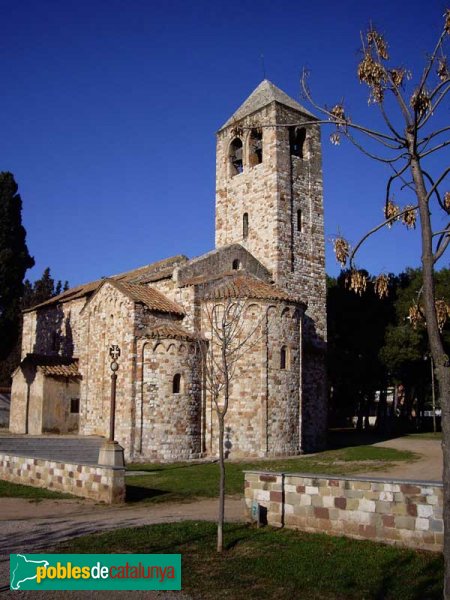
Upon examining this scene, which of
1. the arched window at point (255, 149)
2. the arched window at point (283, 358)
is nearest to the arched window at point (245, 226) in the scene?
the arched window at point (255, 149)

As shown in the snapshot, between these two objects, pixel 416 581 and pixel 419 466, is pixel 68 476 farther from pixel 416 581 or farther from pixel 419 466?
pixel 419 466

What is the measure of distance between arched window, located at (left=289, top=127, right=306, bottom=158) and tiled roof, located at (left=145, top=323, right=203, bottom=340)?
1262 cm

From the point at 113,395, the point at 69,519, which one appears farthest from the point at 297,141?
the point at 69,519

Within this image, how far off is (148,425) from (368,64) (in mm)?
19238

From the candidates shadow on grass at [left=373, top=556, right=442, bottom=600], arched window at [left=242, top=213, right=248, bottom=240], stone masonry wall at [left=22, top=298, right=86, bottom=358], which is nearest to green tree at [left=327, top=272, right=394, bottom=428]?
arched window at [left=242, top=213, right=248, bottom=240]

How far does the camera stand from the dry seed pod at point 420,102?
273 inches

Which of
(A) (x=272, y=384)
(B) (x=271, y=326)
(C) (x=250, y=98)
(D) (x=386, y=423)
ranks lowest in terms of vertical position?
(D) (x=386, y=423)

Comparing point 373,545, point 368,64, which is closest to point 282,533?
point 373,545

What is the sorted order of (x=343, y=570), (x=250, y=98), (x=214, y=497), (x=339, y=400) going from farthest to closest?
(x=339, y=400) < (x=250, y=98) < (x=214, y=497) < (x=343, y=570)

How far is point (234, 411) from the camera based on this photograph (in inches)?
982

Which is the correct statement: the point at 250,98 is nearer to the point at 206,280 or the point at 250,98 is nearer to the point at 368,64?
the point at 206,280

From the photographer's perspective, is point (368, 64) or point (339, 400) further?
point (339, 400)

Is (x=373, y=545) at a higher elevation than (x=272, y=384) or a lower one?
lower

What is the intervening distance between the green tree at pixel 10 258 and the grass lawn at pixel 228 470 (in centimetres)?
1199
